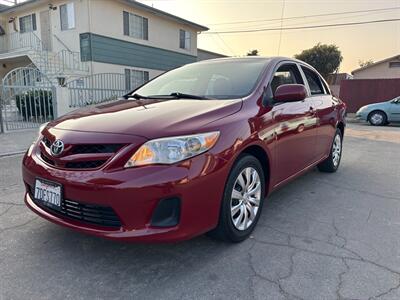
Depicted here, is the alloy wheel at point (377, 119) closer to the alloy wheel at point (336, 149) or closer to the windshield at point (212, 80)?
the alloy wheel at point (336, 149)

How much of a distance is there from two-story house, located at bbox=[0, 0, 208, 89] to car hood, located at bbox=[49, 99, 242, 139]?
1231 centimetres

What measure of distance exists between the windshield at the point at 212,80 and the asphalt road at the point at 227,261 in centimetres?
134

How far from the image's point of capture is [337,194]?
431cm

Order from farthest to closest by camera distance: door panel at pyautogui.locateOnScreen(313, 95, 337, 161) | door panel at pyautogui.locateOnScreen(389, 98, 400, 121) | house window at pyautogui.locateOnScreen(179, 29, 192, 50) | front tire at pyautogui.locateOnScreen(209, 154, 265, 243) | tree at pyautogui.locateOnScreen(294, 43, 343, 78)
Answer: tree at pyautogui.locateOnScreen(294, 43, 343, 78) → house window at pyautogui.locateOnScreen(179, 29, 192, 50) → door panel at pyautogui.locateOnScreen(389, 98, 400, 121) → door panel at pyautogui.locateOnScreen(313, 95, 337, 161) → front tire at pyautogui.locateOnScreen(209, 154, 265, 243)

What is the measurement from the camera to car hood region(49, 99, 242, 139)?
2408mm

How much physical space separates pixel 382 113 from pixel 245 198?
46.3 ft

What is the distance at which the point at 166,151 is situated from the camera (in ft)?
7.51

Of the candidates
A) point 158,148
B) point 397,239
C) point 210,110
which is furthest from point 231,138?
point 397,239

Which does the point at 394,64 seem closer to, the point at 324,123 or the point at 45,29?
the point at 45,29

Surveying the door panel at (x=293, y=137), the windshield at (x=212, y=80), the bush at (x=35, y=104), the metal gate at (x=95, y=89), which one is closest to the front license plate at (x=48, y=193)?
the windshield at (x=212, y=80)

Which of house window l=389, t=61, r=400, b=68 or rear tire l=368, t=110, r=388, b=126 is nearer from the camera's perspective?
rear tire l=368, t=110, r=388, b=126

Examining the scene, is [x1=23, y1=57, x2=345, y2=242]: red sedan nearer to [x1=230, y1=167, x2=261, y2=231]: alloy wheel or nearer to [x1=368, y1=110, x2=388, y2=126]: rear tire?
[x1=230, y1=167, x2=261, y2=231]: alloy wheel

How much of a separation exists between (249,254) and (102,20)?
14.3 metres

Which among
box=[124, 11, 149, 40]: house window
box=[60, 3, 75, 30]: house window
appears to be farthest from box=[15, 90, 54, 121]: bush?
box=[124, 11, 149, 40]: house window
